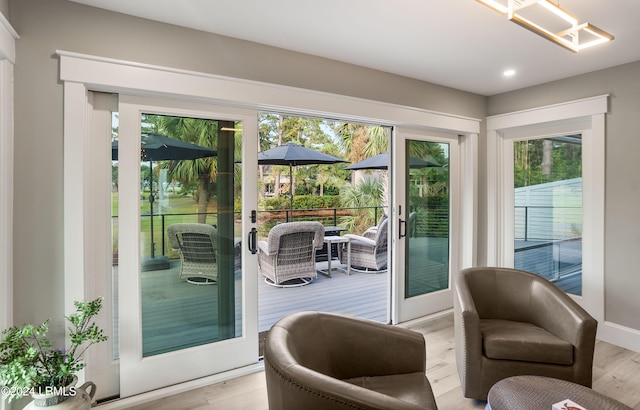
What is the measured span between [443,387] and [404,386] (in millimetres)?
1009

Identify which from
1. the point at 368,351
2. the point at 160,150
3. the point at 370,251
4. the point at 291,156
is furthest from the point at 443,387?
the point at 291,156

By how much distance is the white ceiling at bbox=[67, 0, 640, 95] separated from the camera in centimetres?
214

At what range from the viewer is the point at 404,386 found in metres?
1.72

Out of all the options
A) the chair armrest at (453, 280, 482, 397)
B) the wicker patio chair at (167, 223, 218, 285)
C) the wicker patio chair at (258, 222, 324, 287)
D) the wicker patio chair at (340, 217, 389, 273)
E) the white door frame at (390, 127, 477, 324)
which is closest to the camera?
the chair armrest at (453, 280, 482, 397)

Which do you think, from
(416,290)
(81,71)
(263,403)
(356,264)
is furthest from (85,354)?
(356,264)

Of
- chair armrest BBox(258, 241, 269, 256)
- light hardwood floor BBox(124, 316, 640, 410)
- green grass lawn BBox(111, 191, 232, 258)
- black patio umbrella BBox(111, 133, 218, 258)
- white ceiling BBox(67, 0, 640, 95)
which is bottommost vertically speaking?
light hardwood floor BBox(124, 316, 640, 410)

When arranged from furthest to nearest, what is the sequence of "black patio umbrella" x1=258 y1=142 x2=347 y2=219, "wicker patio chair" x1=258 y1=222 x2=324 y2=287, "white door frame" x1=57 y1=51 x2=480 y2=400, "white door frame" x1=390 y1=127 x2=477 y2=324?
"black patio umbrella" x1=258 y1=142 x2=347 y2=219 < "wicker patio chair" x1=258 y1=222 x2=324 y2=287 < "white door frame" x1=390 y1=127 x2=477 y2=324 < "white door frame" x1=57 y1=51 x2=480 y2=400

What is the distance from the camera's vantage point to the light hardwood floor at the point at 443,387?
229 cm

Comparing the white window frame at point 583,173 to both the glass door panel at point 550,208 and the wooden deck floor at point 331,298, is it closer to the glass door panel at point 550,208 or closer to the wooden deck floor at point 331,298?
the glass door panel at point 550,208

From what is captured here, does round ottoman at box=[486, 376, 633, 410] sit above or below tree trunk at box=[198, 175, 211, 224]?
below

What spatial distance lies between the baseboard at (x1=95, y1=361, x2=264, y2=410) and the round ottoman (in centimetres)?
172

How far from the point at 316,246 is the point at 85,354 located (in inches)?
130

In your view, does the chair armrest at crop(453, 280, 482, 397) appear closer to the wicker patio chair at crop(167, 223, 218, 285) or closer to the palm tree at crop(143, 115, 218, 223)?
the wicker patio chair at crop(167, 223, 218, 285)

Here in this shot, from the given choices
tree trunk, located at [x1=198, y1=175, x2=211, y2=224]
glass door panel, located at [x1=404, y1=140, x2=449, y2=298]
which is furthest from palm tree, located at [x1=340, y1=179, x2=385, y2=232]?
tree trunk, located at [x1=198, y1=175, x2=211, y2=224]
